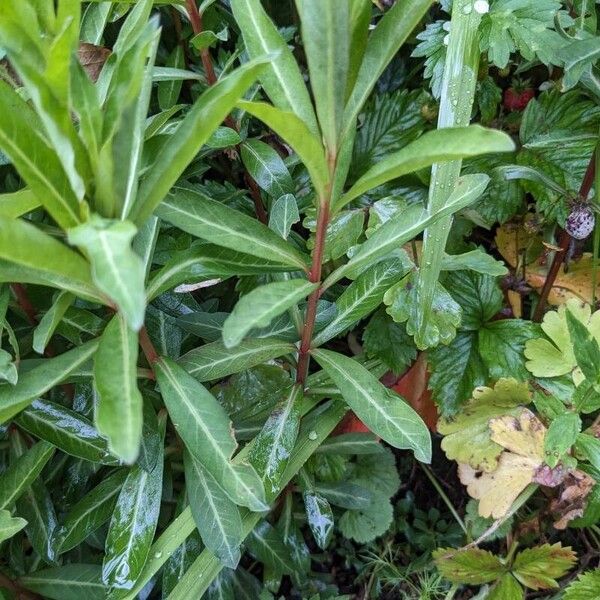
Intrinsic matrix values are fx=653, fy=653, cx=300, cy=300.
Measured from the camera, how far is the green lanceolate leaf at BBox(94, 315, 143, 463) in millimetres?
561

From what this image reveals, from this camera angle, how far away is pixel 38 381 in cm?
76

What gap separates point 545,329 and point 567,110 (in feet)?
1.34

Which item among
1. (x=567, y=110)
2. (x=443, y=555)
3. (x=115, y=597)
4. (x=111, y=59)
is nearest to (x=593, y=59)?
(x=567, y=110)

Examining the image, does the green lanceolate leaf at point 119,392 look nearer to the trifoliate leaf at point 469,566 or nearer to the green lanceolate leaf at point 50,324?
the green lanceolate leaf at point 50,324

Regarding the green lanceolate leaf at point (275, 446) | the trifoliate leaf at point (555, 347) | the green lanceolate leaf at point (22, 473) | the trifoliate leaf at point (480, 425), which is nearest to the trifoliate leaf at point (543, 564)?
the trifoliate leaf at point (480, 425)

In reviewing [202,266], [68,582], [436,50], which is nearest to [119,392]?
[202,266]

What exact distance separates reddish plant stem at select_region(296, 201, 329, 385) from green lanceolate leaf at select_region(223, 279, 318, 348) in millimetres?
64

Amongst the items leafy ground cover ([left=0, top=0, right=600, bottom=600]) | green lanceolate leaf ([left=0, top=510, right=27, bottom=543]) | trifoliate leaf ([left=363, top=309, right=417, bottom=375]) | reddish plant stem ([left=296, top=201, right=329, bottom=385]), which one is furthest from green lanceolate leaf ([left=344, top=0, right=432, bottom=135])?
green lanceolate leaf ([left=0, top=510, right=27, bottom=543])

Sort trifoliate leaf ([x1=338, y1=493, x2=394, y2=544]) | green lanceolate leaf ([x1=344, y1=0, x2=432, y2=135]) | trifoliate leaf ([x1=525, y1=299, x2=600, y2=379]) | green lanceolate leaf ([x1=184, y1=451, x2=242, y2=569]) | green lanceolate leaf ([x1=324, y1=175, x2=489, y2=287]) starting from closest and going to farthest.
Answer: green lanceolate leaf ([x1=344, y1=0, x2=432, y2=135]), green lanceolate leaf ([x1=324, y1=175, x2=489, y2=287]), green lanceolate leaf ([x1=184, y1=451, x2=242, y2=569]), trifoliate leaf ([x1=525, y1=299, x2=600, y2=379]), trifoliate leaf ([x1=338, y1=493, x2=394, y2=544])

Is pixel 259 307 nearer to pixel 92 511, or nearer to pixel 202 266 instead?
pixel 202 266

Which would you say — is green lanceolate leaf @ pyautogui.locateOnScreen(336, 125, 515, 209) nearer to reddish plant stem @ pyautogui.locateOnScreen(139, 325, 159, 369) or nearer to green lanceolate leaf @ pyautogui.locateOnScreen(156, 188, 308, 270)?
green lanceolate leaf @ pyautogui.locateOnScreen(156, 188, 308, 270)

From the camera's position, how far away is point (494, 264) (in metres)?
1.07

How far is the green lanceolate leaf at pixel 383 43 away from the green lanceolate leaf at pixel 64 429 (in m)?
0.56

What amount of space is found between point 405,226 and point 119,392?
41 cm
